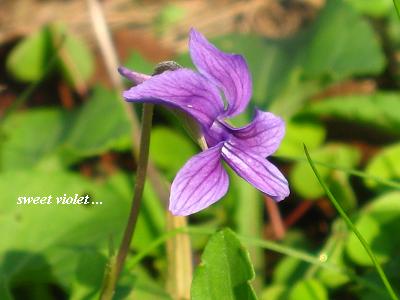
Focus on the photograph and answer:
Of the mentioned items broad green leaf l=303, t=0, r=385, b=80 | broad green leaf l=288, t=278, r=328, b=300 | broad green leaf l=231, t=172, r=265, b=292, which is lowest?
broad green leaf l=231, t=172, r=265, b=292

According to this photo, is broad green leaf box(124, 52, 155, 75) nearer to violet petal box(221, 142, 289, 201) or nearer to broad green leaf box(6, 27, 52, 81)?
broad green leaf box(6, 27, 52, 81)

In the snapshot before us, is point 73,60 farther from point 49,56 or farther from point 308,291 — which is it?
point 308,291

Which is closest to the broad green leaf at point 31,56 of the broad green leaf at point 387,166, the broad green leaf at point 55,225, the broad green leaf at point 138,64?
the broad green leaf at point 138,64

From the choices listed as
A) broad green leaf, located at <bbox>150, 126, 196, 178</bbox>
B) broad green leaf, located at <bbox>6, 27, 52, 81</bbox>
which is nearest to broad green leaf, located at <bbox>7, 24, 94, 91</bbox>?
broad green leaf, located at <bbox>6, 27, 52, 81</bbox>

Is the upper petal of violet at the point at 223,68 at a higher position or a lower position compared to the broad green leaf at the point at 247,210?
higher

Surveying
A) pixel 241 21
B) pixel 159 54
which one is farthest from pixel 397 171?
pixel 241 21

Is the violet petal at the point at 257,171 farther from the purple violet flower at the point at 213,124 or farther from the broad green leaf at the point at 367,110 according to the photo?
the broad green leaf at the point at 367,110
